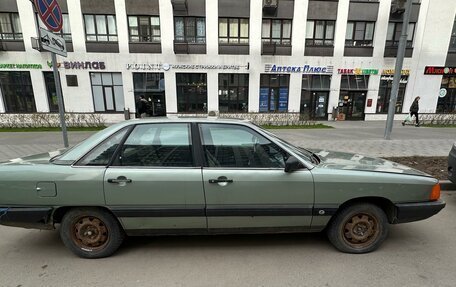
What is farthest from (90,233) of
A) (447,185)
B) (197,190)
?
(447,185)

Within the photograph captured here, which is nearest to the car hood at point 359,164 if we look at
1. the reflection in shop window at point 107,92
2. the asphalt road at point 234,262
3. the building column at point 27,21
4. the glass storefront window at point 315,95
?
the asphalt road at point 234,262

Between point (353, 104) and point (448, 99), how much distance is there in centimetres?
728

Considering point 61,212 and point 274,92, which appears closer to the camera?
point 61,212

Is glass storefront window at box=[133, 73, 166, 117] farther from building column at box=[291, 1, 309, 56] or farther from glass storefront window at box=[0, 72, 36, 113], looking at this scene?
building column at box=[291, 1, 309, 56]

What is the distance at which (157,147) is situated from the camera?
2.66 m

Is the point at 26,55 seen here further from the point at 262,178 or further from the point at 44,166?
the point at 262,178

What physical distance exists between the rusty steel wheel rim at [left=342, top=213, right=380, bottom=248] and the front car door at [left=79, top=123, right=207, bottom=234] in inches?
66.4

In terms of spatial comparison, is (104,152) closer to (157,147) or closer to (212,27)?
(157,147)

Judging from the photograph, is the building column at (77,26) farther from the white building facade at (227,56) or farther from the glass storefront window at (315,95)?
the glass storefront window at (315,95)

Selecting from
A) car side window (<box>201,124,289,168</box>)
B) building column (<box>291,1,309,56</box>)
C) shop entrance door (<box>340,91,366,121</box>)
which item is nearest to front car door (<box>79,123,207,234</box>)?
car side window (<box>201,124,289,168</box>)

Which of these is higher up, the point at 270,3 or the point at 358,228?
the point at 270,3

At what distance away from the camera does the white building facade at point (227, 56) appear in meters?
15.4

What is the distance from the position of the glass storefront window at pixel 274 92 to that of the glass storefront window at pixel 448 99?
38.3 ft

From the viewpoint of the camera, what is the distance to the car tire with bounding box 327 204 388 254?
2.70 m
